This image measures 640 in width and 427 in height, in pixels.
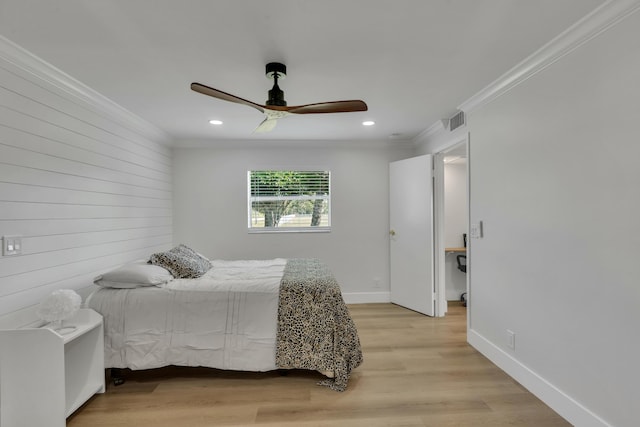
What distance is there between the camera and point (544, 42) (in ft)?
6.51

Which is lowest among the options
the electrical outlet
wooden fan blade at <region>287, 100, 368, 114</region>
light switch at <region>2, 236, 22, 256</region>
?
the electrical outlet

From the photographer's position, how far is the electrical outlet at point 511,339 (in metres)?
2.50

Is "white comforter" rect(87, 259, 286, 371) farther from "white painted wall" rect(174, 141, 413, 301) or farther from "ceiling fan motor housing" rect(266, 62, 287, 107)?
"white painted wall" rect(174, 141, 413, 301)

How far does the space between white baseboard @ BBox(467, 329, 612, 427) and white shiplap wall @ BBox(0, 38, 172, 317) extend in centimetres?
353

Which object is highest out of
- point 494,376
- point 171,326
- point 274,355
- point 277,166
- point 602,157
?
point 277,166

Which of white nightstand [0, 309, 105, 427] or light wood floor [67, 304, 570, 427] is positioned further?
light wood floor [67, 304, 570, 427]

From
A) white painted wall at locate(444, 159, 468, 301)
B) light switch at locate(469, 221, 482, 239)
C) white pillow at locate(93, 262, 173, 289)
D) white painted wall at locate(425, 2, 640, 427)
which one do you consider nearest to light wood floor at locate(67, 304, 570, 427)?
white painted wall at locate(425, 2, 640, 427)

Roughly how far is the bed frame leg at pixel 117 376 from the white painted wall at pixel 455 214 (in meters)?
4.19

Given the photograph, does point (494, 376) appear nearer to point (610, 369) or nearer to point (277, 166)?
point (610, 369)

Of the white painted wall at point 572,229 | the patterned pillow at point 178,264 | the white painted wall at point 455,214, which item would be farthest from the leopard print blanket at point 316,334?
the white painted wall at point 455,214

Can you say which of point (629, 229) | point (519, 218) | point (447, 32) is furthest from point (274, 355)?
point (447, 32)

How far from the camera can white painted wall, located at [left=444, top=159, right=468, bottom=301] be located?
4.81 metres

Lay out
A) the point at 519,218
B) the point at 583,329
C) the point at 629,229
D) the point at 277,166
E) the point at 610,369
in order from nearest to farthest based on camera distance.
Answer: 1. the point at 629,229
2. the point at 610,369
3. the point at 583,329
4. the point at 519,218
5. the point at 277,166

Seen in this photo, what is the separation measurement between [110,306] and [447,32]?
9.92 ft
